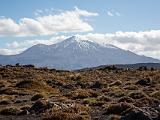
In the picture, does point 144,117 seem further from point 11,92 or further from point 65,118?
point 11,92

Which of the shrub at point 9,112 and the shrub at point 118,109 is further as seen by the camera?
the shrub at point 9,112

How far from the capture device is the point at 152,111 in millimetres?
22391

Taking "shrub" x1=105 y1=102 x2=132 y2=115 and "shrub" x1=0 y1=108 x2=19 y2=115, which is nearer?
"shrub" x1=105 y1=102 x2=132 y2=115

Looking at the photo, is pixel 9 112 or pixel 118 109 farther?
pixel 9 112

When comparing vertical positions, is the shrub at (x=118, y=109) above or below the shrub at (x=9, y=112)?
above

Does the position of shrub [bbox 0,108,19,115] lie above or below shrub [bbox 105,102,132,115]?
below

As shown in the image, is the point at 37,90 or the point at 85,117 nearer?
the point at 85,117

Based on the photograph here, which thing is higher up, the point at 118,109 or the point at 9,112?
the point at 118,109

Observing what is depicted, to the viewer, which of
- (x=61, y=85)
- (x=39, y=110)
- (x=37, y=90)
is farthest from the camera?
(x=61, y=85)

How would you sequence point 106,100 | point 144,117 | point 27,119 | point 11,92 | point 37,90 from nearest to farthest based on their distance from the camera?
point 144,117 → point 27,119 → point 106,100 → point 11,92 → point 37,90

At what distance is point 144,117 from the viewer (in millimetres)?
19922

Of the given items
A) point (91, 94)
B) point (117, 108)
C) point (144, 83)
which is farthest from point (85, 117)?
point (144, 83)

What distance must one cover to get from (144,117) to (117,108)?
5.86 meters

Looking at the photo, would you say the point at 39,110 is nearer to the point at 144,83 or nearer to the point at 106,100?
the point at 106,100
